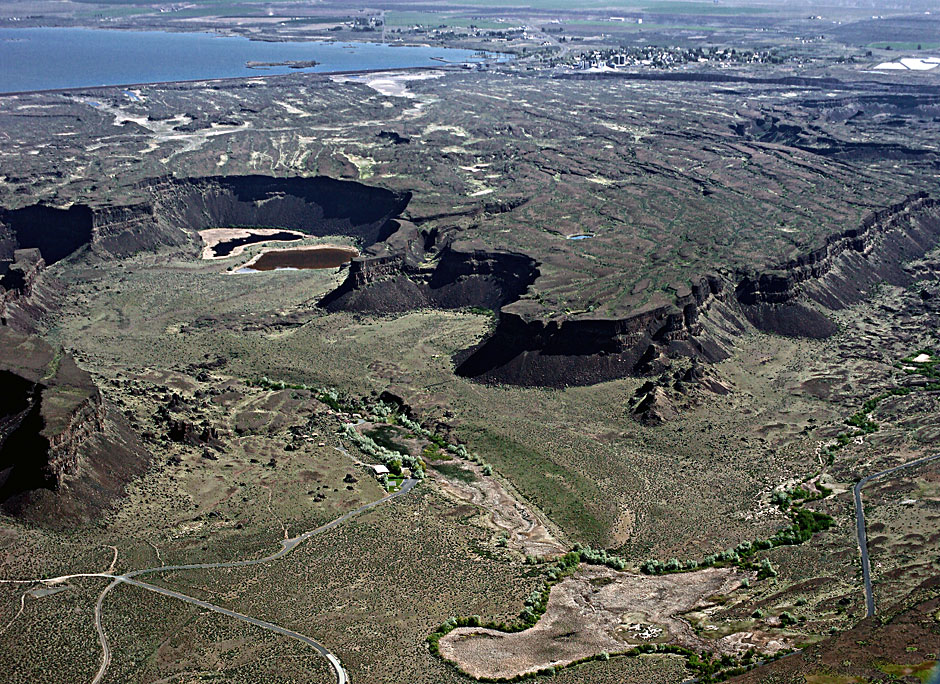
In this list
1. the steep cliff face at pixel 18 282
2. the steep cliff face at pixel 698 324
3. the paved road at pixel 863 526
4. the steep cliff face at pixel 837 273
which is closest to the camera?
the paved road at pixel 863 526

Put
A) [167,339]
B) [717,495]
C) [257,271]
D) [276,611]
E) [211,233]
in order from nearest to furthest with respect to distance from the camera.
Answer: [276,611] → [717,495] → [167,339] → [257,271] → [211,233]

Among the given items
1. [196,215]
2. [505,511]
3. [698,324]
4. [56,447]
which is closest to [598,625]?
[505,511]

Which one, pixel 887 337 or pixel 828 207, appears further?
pixel 828 207

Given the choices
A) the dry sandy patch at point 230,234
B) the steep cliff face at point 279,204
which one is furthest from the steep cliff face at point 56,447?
the steep cliff face at point 279,204

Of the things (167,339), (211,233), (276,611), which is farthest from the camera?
(211,233)

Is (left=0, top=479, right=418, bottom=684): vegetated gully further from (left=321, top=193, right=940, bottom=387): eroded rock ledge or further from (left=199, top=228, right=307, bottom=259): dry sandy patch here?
(left=199, top=228, right=307, bottom=259): dry sandy patch

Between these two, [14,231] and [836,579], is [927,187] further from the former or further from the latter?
[14,231]

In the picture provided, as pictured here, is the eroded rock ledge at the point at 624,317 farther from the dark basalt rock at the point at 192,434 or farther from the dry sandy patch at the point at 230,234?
the dark basalt rock at the point at 192,434

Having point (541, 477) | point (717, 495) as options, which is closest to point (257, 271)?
point (541, 477)
